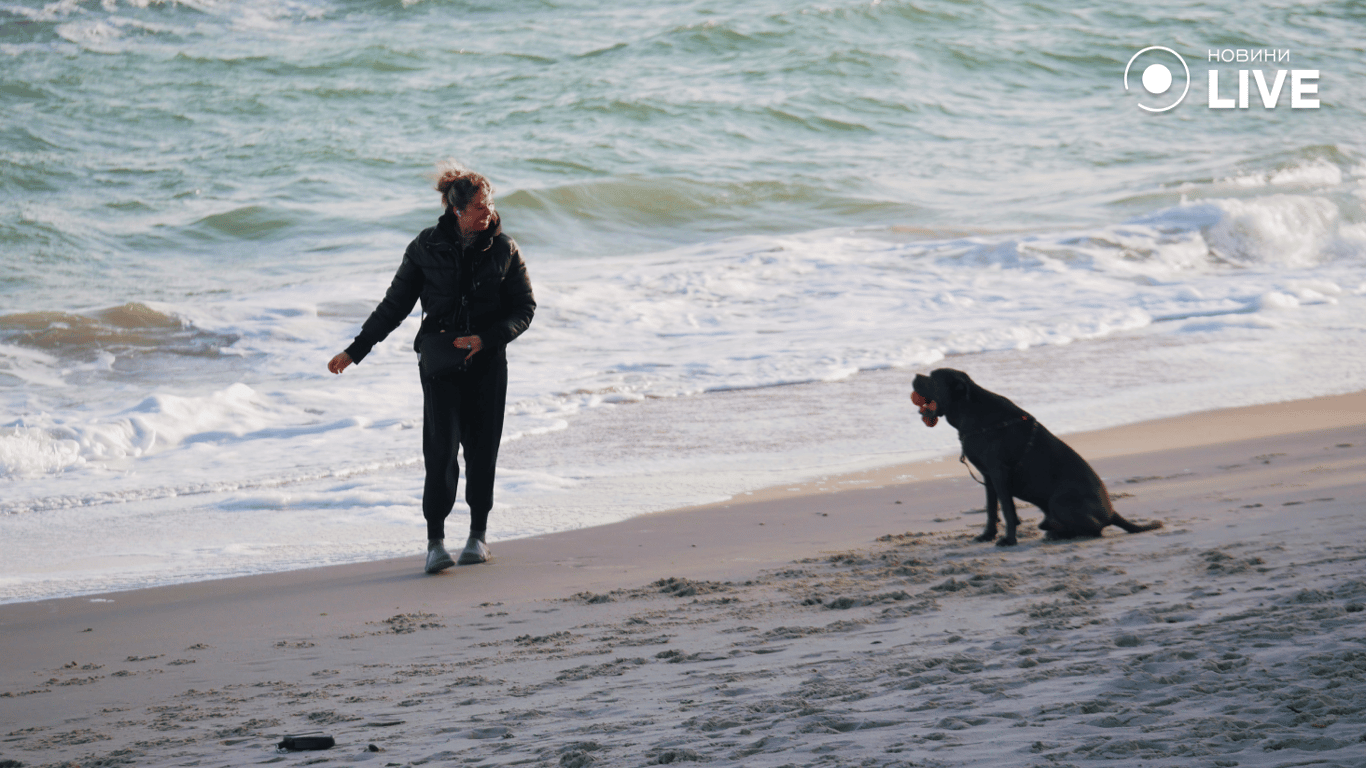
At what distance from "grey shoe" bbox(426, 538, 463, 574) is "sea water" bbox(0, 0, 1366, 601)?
690mm

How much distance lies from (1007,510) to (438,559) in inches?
93.7

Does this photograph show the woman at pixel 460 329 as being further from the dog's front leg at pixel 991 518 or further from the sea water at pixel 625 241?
the dog's front leg at pixel 991 518

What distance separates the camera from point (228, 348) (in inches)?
436

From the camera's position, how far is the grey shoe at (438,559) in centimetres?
492

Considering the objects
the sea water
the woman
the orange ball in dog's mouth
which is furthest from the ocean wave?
the orange ball in dog's mouth

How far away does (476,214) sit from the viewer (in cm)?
474

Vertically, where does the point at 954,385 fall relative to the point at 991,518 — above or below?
above

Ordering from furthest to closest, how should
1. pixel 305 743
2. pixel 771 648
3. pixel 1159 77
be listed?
1. pixel 1159 77
2. pixel 771 648
3. pixel 305 743

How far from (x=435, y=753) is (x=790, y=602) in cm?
168

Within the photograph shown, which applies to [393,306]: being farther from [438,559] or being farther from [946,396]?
[946,396]

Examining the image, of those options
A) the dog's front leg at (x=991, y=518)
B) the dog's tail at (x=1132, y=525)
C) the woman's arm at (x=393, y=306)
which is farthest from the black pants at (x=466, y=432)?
the dog's tail at (x=1132, y=525)

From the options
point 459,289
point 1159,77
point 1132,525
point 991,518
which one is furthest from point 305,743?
point 1159,77

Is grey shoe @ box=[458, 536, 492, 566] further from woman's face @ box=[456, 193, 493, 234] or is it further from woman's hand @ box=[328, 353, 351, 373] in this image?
woman's face @ box=[456, 193, 493, 234]

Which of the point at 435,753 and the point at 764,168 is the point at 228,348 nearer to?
the point at 435,753
